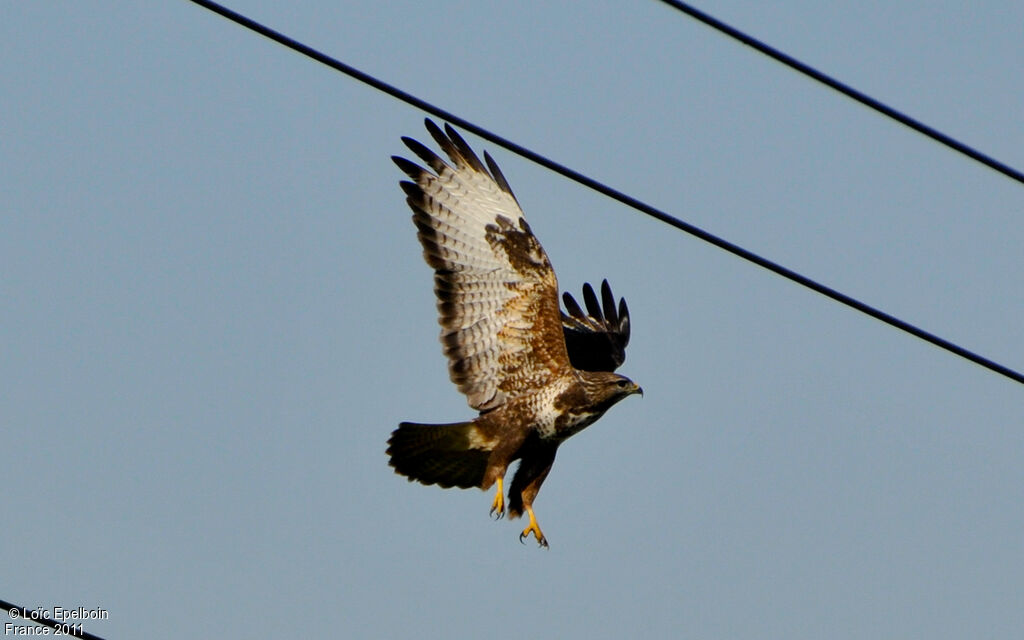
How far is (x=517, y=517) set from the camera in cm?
1159

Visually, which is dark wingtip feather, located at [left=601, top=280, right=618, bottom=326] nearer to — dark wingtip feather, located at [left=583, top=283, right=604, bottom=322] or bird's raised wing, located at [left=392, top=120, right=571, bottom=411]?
dark wingtip feather, located at [left=583, top=283, right=604, bottom=322]

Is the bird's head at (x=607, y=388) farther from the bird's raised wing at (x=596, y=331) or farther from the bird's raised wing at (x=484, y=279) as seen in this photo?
the bird's raised wing at (x=596, y=331)

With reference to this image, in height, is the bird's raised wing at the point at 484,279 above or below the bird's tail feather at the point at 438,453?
above

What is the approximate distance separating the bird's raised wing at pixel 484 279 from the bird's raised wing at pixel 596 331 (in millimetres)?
1445

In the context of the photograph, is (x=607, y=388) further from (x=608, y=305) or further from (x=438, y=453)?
(x=608, y=305)

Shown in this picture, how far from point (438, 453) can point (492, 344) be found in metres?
0.89

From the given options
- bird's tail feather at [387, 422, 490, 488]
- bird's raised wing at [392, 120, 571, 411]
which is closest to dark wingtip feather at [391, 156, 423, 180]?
bird's raised wing at [392, 120, 571, 411]

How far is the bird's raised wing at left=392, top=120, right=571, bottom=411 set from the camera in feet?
38.0

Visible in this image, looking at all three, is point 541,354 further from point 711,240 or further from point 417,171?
point 711,240

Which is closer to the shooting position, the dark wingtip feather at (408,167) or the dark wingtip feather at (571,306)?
the dark wingtip feather at (408,167)

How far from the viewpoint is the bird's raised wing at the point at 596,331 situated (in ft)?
43.4

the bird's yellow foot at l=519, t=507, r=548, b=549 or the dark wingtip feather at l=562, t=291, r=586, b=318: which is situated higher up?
the dark wingtip feather at l=562, t=291, r=586, b=318

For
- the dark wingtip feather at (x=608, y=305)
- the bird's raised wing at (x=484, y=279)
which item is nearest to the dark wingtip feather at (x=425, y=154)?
the bird's raised wing at (x=484, y=279)

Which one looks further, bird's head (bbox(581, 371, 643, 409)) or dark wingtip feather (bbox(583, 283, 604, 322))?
dark wingtip feather (bbox(583, 283, 604, 322))
